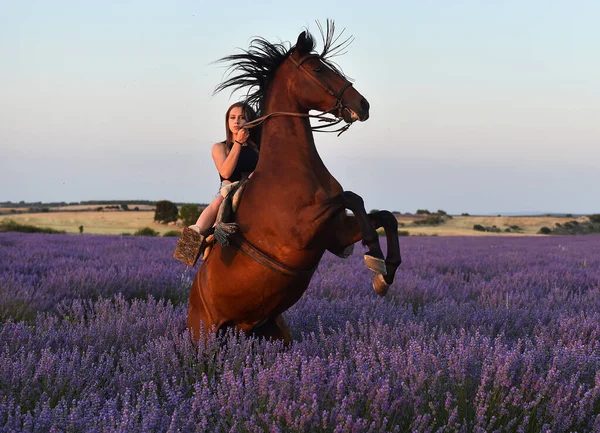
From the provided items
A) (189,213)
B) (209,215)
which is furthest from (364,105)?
(189,213)

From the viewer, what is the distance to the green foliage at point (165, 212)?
3462 cm

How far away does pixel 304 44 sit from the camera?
2832 mm

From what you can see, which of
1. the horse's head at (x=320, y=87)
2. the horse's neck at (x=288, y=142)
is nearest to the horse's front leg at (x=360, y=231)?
the horse's neck at (x=288, y=142)

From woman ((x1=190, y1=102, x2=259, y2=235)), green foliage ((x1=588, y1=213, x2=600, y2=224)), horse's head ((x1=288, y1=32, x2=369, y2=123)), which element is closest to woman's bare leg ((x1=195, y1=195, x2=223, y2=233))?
woman ((x1=190, y1=102, x2=259, y2=235))

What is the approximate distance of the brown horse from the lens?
2.58 meters

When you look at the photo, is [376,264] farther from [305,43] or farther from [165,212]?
[165,212]

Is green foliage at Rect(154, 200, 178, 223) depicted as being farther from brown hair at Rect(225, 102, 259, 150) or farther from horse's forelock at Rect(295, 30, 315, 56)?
horse's forelock at Rect(295, 30, 315, 56)

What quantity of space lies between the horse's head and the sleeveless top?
1.83 ft

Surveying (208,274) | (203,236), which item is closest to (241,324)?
(208,274)

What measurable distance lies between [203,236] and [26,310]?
2.38m

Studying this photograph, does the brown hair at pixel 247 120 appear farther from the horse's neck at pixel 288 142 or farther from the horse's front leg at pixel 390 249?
the horse's front leg at pixel 390 249

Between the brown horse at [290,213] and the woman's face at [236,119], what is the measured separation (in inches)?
8.7

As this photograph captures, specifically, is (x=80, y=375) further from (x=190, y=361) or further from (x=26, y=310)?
(x=26, y=310)

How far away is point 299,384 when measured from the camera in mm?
2184
